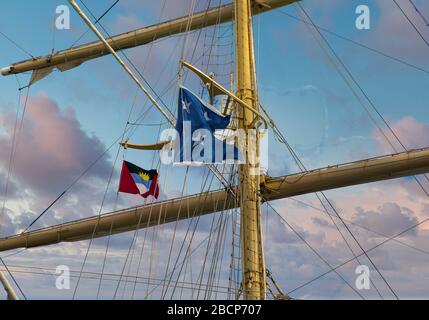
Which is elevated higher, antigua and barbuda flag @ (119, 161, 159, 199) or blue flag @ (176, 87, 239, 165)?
antigua and barbuda flag @ (119, 161, 159, 199)

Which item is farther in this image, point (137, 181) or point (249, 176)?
point (137, 181)

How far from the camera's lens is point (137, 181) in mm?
18328

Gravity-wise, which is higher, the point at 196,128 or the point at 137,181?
the point at 137,181

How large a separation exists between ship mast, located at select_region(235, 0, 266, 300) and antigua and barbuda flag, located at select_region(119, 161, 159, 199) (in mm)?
5501

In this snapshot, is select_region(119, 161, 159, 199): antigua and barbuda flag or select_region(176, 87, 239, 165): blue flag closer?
select_region(176, 87, 239, 165): blue flag

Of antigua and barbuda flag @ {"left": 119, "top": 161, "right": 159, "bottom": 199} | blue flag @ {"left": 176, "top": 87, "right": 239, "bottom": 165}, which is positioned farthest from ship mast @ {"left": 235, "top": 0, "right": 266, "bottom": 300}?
antigua and barbuda flag @ {"left": 119, "top": 161, "right": 159, "bottom": 199}

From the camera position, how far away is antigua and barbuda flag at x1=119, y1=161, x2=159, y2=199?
18.3 metres

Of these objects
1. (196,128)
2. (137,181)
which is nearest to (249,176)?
(196,128)

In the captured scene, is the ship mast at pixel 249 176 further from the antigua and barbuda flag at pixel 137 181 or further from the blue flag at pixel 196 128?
the antigua and barbuda flag at pixel 137 181

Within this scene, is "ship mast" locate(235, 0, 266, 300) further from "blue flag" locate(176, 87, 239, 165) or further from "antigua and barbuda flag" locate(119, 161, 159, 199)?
"antigua and barbuda flag" locate(119, 161, 159, 199)

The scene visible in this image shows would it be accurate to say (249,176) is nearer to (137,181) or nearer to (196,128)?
(196,128)

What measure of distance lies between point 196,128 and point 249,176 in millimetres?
1822

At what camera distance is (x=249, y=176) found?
1320cm
